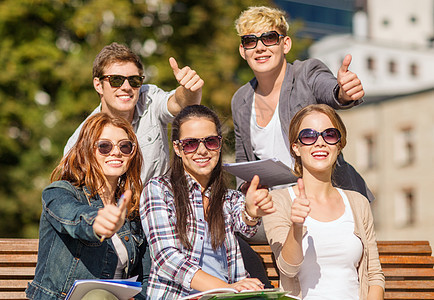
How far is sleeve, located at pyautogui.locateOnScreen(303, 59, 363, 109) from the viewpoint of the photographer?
15.9 feet

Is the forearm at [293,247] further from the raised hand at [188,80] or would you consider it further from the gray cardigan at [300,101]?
the raised hand at [188,80]

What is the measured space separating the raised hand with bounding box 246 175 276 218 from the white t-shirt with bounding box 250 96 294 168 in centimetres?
117

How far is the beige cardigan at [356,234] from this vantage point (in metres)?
4.28

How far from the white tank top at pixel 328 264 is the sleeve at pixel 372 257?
14cm

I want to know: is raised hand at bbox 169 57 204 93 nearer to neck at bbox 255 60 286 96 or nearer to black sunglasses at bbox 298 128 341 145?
neck at bbox 255 60 286 96

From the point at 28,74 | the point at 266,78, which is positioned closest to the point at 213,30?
the point at 28,74

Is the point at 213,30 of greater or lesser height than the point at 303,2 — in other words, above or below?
below

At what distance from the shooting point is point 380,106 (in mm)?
38406

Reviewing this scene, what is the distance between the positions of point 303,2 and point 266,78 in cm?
5907

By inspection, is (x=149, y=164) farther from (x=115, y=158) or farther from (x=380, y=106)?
(x=380, y=106)

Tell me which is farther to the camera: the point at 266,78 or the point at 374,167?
the point at 374,167

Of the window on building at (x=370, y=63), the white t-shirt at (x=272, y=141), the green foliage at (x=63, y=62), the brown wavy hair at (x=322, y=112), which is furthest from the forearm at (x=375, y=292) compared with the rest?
the window on building at (x=370, y=63)

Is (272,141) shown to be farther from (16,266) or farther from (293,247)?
(16,266)

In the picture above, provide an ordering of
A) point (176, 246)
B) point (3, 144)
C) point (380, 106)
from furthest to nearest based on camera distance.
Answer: point (380, 106) < point (3, 144) < point (176, 246)
